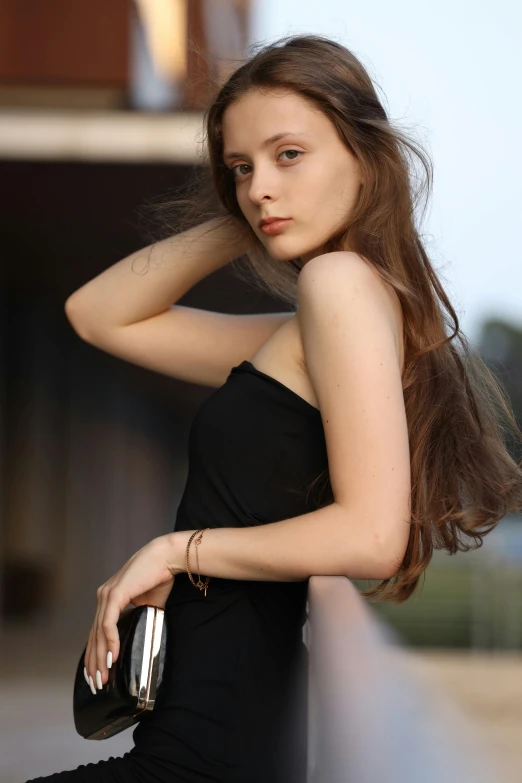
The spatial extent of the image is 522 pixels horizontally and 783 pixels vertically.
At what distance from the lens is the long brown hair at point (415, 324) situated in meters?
1.49

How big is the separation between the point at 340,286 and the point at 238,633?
46 centimetres

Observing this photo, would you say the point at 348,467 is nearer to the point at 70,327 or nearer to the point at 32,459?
the point at 32,459

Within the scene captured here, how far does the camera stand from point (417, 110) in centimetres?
182

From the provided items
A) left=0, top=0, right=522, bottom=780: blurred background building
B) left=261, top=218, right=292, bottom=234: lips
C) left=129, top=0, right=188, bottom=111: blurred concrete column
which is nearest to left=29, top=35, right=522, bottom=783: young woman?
left=261, top=218, right=292, bottom=234: lips

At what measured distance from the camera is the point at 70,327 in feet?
39.2

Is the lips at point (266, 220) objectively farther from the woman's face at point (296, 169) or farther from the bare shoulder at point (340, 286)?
the bare shoulder at point (340, 286)

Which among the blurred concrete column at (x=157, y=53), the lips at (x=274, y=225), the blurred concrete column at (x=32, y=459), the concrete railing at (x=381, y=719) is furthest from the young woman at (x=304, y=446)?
the blurred concrete column at (x=32, y=459)

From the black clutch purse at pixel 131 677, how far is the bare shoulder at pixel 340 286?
17.3 inches

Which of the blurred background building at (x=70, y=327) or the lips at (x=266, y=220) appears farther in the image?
the blurred background building at (x=70, y=327)

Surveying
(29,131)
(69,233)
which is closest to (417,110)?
(29,131)

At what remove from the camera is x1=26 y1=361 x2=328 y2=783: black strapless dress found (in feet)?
4.43

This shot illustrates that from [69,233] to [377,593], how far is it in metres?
7.58

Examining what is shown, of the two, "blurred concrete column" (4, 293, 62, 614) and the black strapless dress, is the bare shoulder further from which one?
"blurred concrete column" (4, 293, 62, 614)

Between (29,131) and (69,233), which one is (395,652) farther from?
(69,233)
